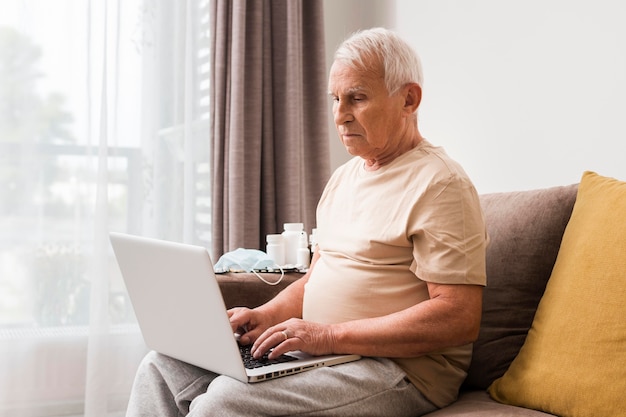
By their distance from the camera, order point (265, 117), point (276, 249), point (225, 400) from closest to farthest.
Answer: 1. point (225, 400)
2. point (276, 249)
3. point (265, 117)

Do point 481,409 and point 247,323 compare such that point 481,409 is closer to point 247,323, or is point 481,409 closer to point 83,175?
point 247,323

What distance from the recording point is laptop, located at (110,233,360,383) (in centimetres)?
126

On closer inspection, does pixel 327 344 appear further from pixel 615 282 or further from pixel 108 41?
pixel 108 41

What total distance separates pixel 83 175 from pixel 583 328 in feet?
6.54

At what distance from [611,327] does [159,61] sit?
2.13 metres

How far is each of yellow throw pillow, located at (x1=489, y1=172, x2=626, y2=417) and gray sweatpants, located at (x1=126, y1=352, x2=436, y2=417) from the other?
0.24m

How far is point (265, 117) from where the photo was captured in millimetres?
3033

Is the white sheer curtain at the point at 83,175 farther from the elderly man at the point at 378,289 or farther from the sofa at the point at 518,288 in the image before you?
the sofa at the point at 518,288

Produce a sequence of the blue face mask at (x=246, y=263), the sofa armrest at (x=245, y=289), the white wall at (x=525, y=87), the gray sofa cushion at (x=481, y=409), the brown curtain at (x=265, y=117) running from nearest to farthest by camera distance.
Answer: the gray sofa cushion at (x=481, y=409)
the white wall at (x=525, y=87)
the sofa armrest at (x=245, y=289)
the blue face mask at (x=246, y=263)
the brown curtain at (x=265, y=117)

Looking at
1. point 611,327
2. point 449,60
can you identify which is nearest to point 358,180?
point 611,327

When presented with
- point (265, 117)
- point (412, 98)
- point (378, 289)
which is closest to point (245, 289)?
point (378, 289)

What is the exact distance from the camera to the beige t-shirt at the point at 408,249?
1435 mm

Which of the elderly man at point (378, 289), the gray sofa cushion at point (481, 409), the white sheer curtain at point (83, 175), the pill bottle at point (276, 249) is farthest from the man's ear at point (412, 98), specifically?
the white sheer curtain at point (83, 175)

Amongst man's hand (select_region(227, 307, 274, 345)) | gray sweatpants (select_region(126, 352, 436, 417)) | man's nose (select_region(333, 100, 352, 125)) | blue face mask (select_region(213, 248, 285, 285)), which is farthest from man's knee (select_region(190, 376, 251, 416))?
blue face mask (select_region(213, 248, 285, 285))
